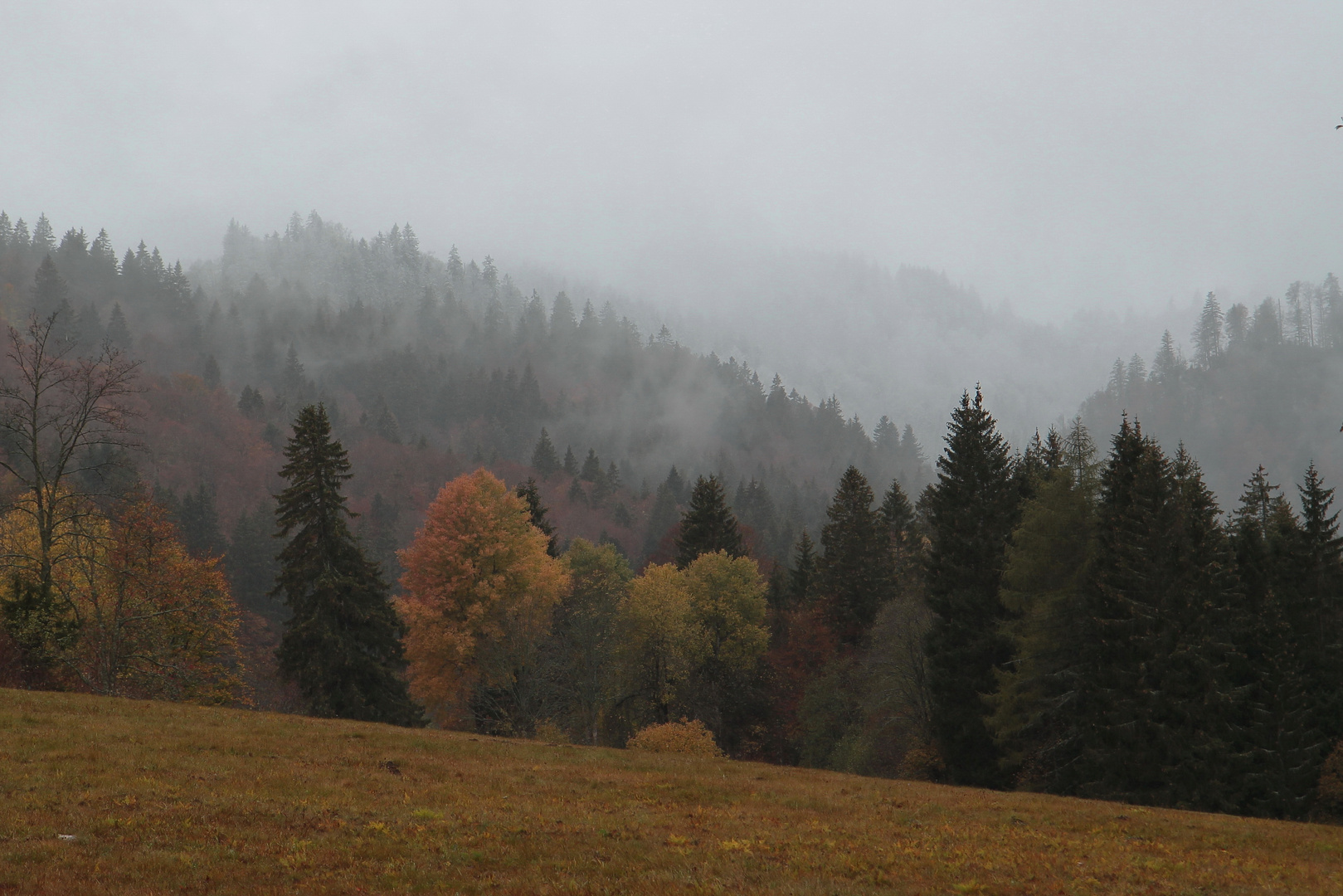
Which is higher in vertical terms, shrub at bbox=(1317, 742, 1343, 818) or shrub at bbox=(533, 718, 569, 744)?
shrub at bbox=(1317, 742, 1343, 818)

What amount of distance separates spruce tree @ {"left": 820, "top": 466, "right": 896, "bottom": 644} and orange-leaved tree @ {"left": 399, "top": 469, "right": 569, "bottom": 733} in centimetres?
2178

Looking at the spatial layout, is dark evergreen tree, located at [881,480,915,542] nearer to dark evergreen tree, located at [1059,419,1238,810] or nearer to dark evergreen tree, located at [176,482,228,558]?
dark evergreen tree, located at [1059,419,1238,810]

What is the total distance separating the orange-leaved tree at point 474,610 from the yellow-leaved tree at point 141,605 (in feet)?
33.0

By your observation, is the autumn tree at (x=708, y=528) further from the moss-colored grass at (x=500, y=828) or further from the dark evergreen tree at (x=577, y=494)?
the dark evergreen tree at (x=577, y=494)

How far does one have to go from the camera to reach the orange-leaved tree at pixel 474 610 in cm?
4722

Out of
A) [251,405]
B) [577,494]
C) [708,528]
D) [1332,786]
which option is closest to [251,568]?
[708,528]

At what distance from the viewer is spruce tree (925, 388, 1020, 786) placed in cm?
4097

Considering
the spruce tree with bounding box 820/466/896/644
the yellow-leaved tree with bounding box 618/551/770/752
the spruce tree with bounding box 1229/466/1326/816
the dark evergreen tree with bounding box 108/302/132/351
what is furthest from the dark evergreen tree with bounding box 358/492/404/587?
the dark evergreen tree with bounding box 108/302/132/351

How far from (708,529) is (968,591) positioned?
3496 centimetres

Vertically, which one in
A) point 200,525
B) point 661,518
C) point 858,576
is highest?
point 661,518

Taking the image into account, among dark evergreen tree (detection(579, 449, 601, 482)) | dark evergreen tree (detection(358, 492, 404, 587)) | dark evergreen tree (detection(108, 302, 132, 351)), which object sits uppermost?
dark evergreen tree (detection(108, 302, 132, 351))

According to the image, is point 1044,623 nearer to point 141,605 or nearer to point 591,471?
point 141,605

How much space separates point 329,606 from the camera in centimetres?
4128

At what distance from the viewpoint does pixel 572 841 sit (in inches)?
591
